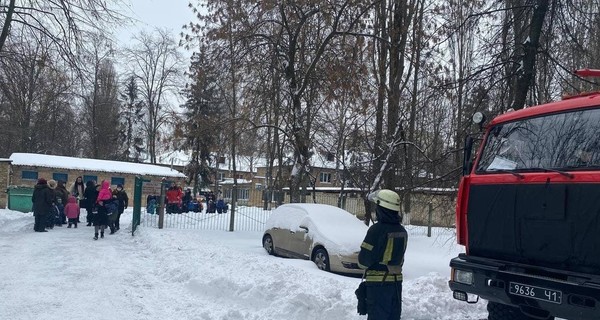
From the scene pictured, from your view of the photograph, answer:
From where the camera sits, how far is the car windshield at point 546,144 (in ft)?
19.3

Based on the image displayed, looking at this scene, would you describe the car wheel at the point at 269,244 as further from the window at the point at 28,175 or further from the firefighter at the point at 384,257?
the window at the point at 28,175

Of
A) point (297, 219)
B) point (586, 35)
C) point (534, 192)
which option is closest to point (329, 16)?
point (297, 219)

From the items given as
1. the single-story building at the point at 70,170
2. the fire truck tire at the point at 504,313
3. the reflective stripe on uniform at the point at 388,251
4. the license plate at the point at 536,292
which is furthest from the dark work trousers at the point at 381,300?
the single-story building at the point at 70,170

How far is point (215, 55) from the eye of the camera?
18484 millimetres

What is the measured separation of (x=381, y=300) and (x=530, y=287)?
1.51m

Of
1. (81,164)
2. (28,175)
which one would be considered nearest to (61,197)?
(28,175)

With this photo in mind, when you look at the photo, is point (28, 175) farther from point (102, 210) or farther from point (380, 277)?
point (380, 277)

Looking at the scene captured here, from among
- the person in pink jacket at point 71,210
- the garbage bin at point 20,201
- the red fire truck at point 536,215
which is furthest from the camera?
the garbage bin at point 20,201

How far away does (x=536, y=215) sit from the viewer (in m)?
5.96

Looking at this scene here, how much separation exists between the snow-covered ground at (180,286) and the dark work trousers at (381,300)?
1674 mm

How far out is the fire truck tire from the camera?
6.77m

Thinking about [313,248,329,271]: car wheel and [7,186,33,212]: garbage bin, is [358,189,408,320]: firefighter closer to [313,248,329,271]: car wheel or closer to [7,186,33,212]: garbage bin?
[313,248,329,271]: car wheel

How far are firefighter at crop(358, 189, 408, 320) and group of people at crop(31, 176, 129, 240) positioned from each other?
40.1 feet

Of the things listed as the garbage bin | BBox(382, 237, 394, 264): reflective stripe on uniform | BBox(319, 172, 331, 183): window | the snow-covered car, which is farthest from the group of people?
BBox(319, 172, 331, 183): window
